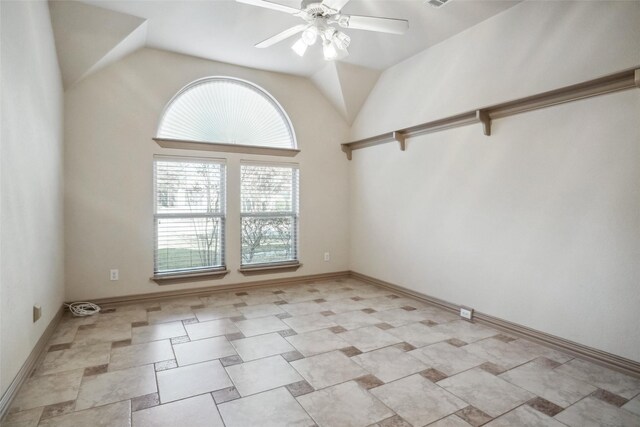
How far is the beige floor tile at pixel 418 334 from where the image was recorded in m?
3.02

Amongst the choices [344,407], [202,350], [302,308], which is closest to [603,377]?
[344,407]

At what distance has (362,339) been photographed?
10.0ft

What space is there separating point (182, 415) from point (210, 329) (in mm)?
1333

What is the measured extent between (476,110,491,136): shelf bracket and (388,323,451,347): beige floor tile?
6.46 ft

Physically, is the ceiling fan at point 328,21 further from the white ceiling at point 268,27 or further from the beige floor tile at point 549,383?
the beige floor tile at point 549,383

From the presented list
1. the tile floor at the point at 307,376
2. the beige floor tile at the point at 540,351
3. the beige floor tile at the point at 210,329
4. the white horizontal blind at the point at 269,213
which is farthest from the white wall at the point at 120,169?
the beige floor tile at the point at 540,351

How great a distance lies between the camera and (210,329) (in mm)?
3270

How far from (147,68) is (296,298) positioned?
3.26 m

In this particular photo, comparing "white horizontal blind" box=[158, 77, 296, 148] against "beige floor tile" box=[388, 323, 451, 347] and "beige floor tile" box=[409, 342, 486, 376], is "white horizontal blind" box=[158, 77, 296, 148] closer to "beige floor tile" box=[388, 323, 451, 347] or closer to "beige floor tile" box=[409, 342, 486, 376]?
"beige floor tile" box=[388, 323, 451, 347]

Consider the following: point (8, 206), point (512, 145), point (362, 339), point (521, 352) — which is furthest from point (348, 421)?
point (512, 145)

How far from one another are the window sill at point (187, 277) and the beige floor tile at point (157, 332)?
0.90m

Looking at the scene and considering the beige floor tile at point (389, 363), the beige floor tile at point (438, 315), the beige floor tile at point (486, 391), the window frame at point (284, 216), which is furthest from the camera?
the window frame at point (284, 216)

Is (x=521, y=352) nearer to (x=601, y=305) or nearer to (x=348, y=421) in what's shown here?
(x=601, y=305)

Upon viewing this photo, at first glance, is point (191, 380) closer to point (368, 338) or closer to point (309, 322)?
point (309, 322)
